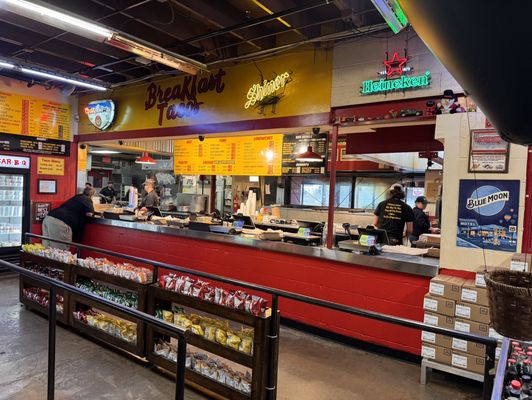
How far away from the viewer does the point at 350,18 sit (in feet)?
13.1

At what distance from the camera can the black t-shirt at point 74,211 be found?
21.4 feet

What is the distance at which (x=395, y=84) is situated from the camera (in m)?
4.00

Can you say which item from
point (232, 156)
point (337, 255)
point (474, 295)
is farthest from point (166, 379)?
point (232, 156)

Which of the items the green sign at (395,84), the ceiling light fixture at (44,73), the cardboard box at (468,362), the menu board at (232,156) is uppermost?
the ceiling light fixture at (44,73)

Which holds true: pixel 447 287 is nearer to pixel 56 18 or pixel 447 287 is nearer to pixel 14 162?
pixel 56 18

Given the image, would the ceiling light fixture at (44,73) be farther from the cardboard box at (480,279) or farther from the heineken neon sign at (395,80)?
the cardboard box at (480,279)

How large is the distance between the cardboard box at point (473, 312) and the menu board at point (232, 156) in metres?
4.17

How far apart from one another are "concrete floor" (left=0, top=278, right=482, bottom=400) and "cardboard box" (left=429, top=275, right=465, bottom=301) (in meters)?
0.85

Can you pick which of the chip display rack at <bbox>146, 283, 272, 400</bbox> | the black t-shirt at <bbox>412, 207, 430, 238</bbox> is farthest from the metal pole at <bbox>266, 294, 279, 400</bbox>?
the black t-shirt at <bbox>412, 207, 430, 238</bbox>

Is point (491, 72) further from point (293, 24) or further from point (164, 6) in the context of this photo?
point (164, 6)

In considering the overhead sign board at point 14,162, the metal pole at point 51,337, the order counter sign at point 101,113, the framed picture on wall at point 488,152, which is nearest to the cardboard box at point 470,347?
the framed picture on wall at point 488,152

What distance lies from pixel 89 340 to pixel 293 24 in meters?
4.26

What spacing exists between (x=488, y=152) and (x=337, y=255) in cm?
184

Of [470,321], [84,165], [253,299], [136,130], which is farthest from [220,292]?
[84,165]
